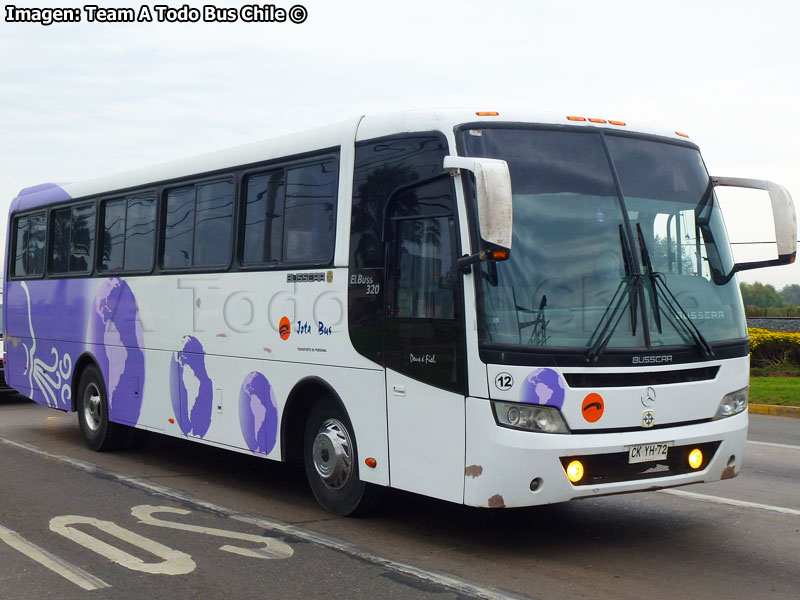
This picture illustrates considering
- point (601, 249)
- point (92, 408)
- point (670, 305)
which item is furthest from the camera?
point (92, 408)

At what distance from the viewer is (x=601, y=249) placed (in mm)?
6867

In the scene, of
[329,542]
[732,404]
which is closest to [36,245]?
[329,542]

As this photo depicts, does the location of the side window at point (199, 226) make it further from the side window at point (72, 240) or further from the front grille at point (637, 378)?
the front grille at point (637, 378)

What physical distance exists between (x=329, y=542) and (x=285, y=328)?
2.13 meters

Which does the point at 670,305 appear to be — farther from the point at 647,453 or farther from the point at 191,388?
the point at 191,388

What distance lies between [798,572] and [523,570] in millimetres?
1699

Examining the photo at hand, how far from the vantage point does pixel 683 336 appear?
6.98 m

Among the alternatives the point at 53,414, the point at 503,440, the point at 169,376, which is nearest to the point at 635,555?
the point at 503,440

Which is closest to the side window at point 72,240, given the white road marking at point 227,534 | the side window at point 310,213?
the side window at point 310,213

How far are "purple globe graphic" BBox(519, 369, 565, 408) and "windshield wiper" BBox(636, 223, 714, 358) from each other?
38.9 inches

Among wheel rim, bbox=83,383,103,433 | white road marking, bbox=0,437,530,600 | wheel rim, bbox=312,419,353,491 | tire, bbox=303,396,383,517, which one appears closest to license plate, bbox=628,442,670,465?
white road marking, bbox=0,437,530,600

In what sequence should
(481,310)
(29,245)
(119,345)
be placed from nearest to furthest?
(481,310) < (119,345) < (29,245)

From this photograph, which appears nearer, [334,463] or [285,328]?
[334,463]

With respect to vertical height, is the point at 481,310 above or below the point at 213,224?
below
